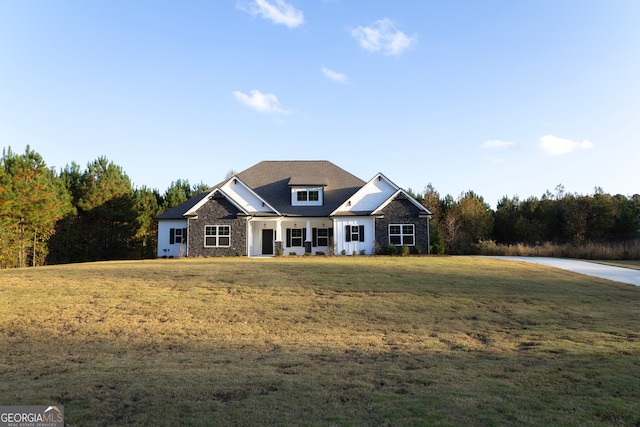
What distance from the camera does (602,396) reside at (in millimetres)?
5773

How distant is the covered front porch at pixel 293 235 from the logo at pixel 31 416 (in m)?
26.3

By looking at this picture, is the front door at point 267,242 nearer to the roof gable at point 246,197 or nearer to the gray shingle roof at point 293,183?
the gray shingle roof at point 293,183

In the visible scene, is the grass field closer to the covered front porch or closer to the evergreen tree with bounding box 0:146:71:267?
the evergreen tree with bounding box 0:146:71:267

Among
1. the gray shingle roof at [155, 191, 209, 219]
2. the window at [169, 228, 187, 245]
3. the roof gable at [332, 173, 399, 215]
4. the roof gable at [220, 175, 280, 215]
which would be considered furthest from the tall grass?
the window at [169, 228, 187, 245]

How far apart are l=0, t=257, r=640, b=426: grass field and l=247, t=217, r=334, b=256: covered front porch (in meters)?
13.5

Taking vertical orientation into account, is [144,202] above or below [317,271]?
above

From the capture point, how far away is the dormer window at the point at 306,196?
33.8 meters

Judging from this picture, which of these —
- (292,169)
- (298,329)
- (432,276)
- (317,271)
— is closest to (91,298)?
(298,329)

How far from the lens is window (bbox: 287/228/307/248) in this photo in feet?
109

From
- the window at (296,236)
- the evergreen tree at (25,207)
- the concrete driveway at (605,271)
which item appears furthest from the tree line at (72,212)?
the concrete driveway at (605,271)

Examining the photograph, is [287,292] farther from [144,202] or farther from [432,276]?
[144,202]

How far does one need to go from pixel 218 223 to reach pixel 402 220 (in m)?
13.2

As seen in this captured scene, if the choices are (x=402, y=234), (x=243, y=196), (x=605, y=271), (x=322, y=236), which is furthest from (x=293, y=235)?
(x=605, y=271)

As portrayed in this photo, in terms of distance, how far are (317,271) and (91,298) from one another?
9326 millimetres
